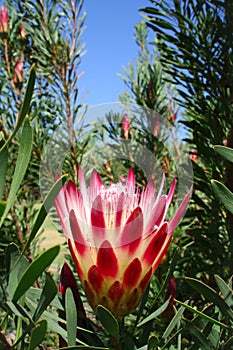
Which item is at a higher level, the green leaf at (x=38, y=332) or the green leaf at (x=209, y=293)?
the green leaf at (x=38, y=332)

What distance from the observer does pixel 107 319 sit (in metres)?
0.20

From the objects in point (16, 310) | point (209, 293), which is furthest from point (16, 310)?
point (209, 293)

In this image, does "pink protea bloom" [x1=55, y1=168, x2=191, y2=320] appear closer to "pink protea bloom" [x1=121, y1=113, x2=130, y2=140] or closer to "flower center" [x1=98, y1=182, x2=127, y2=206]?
"flower center" [x1=98, y1=182, x2=127, y2=206]

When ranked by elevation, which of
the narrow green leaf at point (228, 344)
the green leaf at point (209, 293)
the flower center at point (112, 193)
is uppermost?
the flower center at point (112, 193)

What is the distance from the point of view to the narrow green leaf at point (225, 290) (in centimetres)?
21

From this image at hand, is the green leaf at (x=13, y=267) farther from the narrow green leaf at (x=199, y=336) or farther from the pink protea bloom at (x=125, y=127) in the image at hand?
the pink protea bloom at (x=125, y=127)

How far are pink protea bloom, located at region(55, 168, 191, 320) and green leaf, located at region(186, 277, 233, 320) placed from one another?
3 cm

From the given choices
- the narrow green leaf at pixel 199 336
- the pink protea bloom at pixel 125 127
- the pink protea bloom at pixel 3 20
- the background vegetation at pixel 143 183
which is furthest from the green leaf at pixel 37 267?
the pink protea bloom at pixel 3 20

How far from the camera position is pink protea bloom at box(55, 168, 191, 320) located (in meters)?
0.22

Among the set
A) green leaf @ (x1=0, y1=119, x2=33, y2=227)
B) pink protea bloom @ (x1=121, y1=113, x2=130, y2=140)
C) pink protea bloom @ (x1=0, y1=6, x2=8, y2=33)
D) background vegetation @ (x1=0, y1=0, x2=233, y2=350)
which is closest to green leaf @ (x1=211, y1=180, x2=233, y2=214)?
background vegetation @ (x1=0, y1=0, x2=233, y2=350)

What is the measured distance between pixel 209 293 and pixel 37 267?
10 centimetres

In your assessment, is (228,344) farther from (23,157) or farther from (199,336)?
(23,157)

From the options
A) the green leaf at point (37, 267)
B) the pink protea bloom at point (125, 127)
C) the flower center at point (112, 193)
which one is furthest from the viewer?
the pink protea bloom at point (125, 127)

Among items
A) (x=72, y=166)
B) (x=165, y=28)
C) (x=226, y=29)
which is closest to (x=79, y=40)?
(x=72, y=166)
